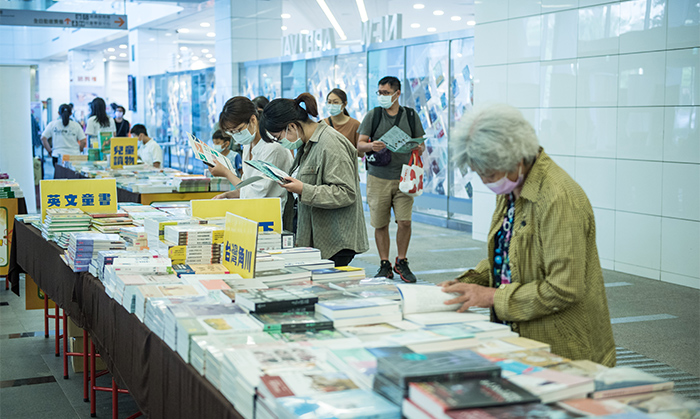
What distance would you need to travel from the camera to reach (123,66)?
32500mm

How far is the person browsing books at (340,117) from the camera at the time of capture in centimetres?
624

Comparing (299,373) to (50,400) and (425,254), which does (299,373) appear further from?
(425,254)

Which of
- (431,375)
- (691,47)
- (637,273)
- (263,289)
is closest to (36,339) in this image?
(263,289)

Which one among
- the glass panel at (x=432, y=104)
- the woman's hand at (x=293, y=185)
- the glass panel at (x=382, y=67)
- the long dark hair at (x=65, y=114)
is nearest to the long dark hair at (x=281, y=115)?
the woman's hand at (x=293, y=185)

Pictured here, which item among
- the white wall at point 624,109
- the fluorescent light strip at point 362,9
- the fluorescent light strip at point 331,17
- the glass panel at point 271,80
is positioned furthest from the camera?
the fluorescent light strip at point 331,17

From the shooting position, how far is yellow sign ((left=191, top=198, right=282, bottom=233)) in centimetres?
336

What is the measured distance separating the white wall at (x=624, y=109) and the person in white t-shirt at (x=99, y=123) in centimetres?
596

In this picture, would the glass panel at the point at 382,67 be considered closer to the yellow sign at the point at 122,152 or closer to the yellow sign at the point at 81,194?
the yellow sign at the point at 122,152

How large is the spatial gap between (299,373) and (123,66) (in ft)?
110

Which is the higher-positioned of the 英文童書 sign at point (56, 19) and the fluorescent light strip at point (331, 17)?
the fluorescent light strip at point (331, 17)

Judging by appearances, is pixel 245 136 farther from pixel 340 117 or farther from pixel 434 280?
pixel 434 280

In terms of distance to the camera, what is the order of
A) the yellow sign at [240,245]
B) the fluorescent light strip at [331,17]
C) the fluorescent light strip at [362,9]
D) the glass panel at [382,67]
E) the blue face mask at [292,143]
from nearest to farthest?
1. the yellow sign at [240,245]
2. the blue face mask at [292,143]
3. the glass panel at [382,67]
4. the fluorescent light strip at [362,9]
5. the fluorescent light strip at [331,17]

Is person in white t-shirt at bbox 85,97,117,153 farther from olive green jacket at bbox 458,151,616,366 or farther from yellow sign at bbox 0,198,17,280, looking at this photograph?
olive green jacket at bbox 458,151,616,366

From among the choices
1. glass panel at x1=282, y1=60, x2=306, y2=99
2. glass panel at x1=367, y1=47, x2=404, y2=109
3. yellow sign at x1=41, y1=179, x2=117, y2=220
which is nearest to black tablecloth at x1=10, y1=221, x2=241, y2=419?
yellow sign at x1=41, y1=179, x2=117, y2=220
